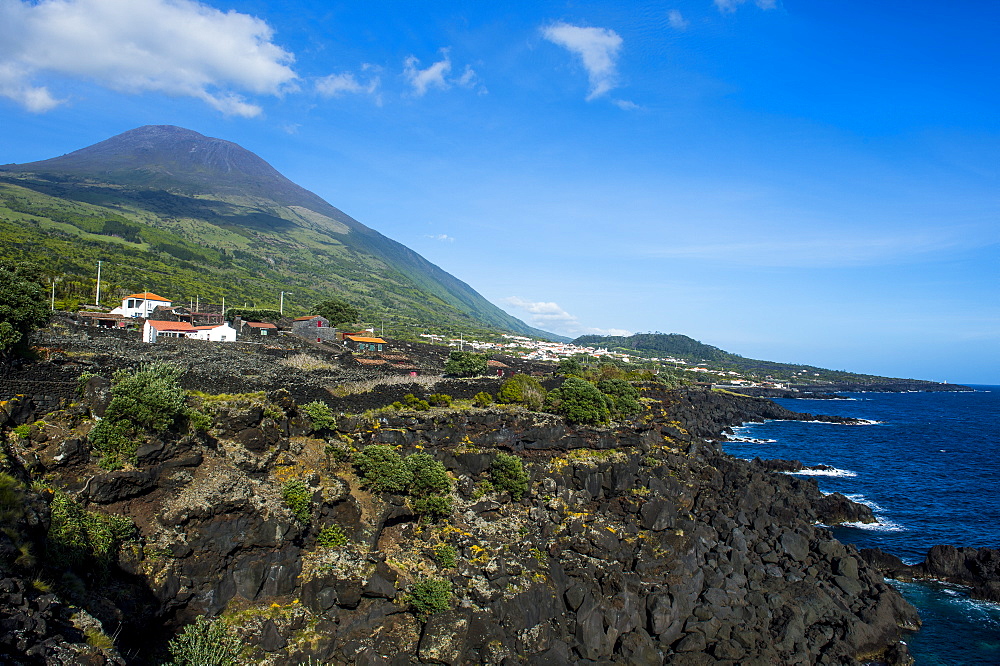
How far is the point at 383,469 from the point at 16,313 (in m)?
17.2

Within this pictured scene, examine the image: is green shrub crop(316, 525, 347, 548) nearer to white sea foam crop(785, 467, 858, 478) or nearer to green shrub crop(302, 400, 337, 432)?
green shrub crop(302, 400, 337, 432)

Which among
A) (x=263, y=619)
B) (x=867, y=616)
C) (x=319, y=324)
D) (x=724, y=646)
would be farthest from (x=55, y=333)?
(x=867, y=616)

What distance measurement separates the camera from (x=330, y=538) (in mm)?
18766

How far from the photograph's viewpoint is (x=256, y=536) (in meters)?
17.6

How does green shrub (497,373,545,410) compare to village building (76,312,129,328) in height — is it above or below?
below

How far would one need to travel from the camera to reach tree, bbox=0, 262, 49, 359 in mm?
22125

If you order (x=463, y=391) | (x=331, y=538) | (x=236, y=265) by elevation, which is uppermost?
(x=236, y=265)

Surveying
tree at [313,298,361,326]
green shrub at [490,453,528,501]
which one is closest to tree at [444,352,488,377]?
green shrub at [490,453,528,501]

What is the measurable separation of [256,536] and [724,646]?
1614cm

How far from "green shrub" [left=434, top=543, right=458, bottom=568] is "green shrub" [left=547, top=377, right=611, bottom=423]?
633 inches

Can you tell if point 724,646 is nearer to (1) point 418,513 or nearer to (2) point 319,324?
(1) point 418,513

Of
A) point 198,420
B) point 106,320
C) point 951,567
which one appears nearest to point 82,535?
point 198,420

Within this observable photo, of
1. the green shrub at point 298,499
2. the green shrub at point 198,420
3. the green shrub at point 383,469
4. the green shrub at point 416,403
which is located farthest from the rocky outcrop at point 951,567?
the green shrub at point 198,420

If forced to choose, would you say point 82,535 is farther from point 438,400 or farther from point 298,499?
point 438,400
